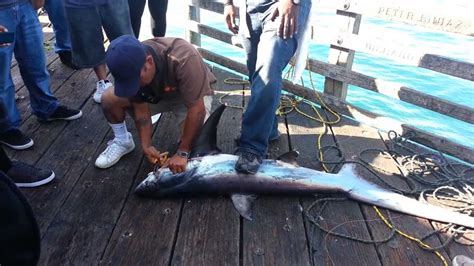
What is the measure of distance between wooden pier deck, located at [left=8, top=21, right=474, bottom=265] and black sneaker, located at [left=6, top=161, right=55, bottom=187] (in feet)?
0.17

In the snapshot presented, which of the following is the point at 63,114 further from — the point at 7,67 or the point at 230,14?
the point at 230,14

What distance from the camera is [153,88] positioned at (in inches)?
103

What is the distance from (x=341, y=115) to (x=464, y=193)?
1.36m

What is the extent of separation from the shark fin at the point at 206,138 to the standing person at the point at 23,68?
1.35m

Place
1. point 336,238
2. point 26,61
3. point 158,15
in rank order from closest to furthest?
point 336,238 < point 26,61 < point 158,15

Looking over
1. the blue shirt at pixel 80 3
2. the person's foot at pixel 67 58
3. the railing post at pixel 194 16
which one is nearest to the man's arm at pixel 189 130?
the blue shirt at pixel 80 3

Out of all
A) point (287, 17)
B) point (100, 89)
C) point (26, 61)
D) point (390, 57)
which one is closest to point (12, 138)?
point (26, 61)

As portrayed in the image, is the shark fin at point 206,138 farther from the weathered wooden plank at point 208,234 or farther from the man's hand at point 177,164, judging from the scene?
the weathered wooden plank at point 208,234

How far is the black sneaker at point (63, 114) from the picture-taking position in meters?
3.56

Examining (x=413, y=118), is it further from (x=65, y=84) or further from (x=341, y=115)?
(x=65, y=84)

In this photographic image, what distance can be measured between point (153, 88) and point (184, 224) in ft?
2.96

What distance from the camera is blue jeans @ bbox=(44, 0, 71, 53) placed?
14.7 feet

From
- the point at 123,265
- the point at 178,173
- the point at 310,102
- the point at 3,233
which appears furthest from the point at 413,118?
the point at 3,233

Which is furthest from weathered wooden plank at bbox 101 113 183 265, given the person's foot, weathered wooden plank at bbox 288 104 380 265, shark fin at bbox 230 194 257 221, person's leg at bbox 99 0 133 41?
the person's foot
